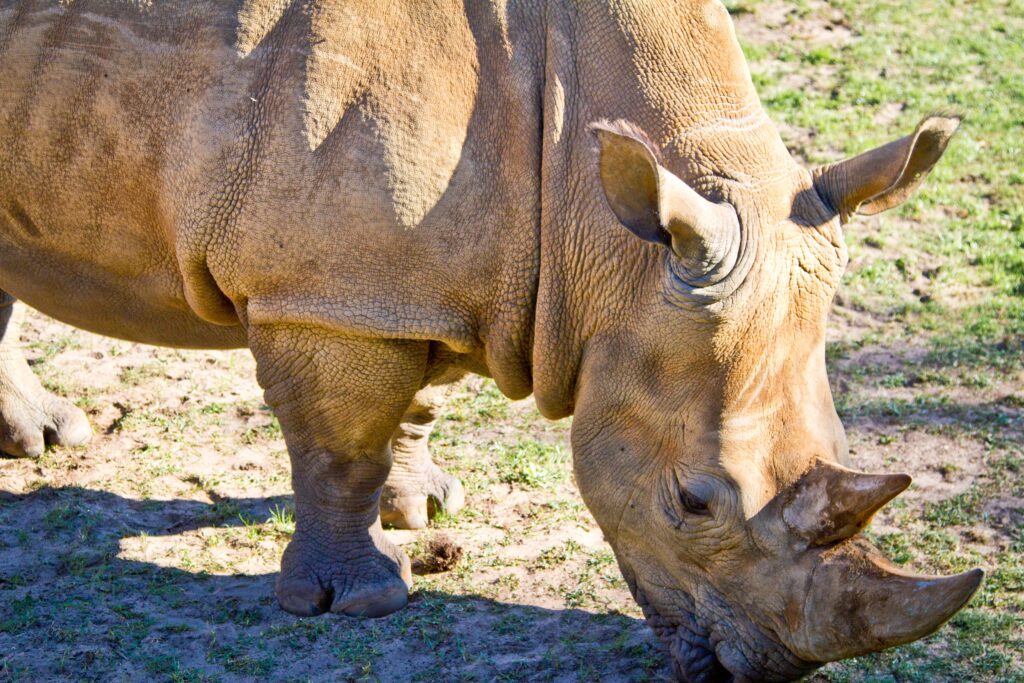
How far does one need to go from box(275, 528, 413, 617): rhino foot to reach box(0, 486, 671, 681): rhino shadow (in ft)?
0.20

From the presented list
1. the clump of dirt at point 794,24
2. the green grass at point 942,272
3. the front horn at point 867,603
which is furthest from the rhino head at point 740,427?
the clump of dirt at point 794,24

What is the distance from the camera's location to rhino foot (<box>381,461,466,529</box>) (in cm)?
634

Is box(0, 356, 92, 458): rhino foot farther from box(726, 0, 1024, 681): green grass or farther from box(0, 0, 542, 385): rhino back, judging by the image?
box(726, 0, 1024, 681): green grass

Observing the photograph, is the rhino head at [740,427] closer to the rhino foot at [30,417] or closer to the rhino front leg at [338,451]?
the rhino front leg at [338,451]

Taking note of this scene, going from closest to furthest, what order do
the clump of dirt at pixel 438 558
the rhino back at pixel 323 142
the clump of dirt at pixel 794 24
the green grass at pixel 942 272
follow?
the rhino back at pixel 323 142, the green grass at pixel 942 272, the clump of dirt at pixel 438 558, the clump of dirt at pixel 794 24

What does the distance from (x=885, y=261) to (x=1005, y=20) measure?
15.7 ft

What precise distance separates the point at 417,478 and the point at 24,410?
2.12m

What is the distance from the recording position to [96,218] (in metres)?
5.38

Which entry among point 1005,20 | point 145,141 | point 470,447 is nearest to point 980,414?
point 470,447

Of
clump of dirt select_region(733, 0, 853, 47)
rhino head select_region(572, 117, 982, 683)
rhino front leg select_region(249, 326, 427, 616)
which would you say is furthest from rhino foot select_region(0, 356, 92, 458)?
clump of dirt select_region(733, 0, 853, 47)

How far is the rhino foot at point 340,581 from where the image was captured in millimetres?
5543

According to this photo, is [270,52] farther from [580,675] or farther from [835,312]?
[835,312]

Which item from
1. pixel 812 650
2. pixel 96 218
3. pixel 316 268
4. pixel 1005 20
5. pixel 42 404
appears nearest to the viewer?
pixel 812 650

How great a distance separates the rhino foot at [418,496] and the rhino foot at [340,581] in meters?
0.68
